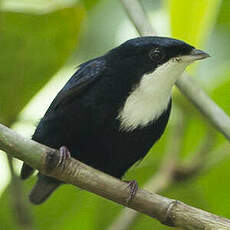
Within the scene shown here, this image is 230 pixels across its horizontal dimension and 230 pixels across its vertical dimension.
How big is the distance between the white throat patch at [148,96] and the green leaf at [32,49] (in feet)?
1.34

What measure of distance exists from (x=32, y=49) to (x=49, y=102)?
2.29 feet

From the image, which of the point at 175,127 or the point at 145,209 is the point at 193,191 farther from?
the point at 145,209

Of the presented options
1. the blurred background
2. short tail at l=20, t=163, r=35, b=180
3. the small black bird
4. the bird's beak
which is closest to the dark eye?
the small black bird

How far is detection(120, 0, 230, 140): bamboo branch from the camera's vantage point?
120 inches

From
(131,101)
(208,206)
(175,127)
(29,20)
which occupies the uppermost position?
(29,20)

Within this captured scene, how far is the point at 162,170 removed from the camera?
3.63 meters

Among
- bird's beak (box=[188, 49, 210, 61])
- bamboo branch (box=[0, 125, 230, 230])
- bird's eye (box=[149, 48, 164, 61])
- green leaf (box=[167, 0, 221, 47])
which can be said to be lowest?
bamboo branch (box=[0, 125, 230, 230])

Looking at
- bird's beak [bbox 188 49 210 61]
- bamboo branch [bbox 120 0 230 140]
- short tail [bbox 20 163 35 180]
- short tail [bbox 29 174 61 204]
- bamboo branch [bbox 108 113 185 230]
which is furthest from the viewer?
short tail [bbox 29 174 61 204]

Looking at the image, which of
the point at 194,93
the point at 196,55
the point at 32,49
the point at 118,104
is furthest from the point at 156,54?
the point at 32,49

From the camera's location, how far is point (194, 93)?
3.16 metres

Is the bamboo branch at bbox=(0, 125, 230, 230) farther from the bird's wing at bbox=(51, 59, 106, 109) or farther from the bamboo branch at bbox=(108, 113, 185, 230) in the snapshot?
the bird's wing at bbox=(51, 59, 106, 109)

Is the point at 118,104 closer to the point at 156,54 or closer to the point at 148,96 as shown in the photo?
the point at 148,96

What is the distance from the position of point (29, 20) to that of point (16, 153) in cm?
98

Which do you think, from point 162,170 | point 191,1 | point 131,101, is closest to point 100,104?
point 131,101
